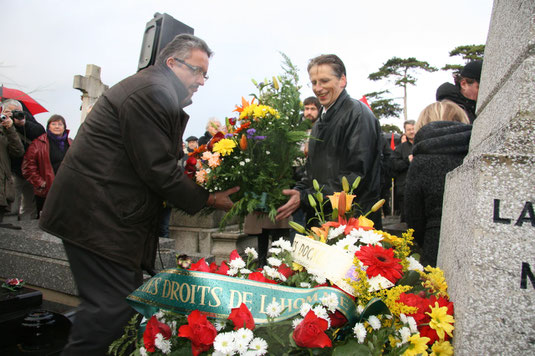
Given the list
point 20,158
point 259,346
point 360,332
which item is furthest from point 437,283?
point 20,158

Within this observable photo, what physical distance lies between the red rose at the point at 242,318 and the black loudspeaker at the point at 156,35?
2.18 metres

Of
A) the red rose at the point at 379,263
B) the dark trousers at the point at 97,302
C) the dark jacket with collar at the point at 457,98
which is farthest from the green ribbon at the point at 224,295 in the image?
the dark jacket with collar at the point at 457,98

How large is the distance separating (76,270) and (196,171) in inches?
38.0

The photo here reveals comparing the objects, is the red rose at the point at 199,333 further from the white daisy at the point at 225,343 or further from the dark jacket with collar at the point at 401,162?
the dark jacket with collar at the point at 401,162

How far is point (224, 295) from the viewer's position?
1.39 m

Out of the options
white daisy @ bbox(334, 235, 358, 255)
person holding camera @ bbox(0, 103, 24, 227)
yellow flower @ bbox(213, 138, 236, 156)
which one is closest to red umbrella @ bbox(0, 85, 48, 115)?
person holding camera @ bbox(0, 103, 24, 227)

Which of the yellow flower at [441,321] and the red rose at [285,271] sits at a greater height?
the red rose at [285,271]

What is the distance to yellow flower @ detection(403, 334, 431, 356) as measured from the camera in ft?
4.00

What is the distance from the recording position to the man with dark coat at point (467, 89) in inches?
110

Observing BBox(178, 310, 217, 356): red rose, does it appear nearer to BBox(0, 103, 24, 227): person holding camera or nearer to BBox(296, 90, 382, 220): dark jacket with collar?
BBox(296, 90, 382, 220): dark jacket with collar

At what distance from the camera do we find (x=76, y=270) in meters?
1.97

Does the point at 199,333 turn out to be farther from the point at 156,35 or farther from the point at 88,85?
the point at 88,85

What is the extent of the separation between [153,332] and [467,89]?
102 inches

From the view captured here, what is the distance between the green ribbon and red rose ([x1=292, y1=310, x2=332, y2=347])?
144 mm
